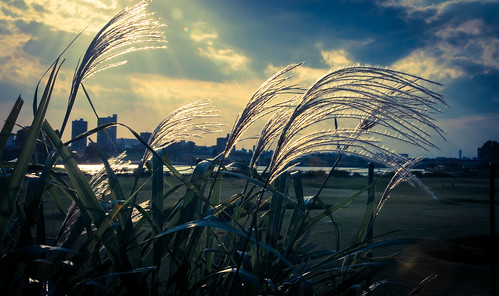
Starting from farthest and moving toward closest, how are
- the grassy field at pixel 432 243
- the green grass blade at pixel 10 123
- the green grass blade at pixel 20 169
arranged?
1. the grassy field at pixel 432 243
2. the green grass blade at pixel 10 123
3. the green grass blade at pixel 20 169

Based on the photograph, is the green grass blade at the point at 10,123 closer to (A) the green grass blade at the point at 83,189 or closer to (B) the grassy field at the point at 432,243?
(A) the green grass blade at the point at 83,189

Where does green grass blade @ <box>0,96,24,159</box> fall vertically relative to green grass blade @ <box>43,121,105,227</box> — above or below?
above

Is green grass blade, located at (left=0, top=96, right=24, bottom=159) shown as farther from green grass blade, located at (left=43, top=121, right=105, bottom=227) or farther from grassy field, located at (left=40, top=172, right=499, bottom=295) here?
grassy field, located at (left=40, top=172, right=499, bottom=295)

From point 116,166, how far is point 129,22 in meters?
0.72

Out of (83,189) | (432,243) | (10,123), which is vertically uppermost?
(10,123)

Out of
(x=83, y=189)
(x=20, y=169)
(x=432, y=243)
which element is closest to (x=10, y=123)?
(x=20, y=169)

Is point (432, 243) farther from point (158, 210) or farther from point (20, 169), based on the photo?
point (20, 169)

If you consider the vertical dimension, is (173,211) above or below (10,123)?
below

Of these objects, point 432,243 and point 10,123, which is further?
point 10,123

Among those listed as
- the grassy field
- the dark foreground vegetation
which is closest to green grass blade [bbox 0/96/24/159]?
the dark foreground vegetation

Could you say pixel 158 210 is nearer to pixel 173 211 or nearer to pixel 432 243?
pixel 173 211

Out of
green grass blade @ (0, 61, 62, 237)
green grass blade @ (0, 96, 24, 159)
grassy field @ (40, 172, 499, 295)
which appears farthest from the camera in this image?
grassy field @ (40, 172, 499, 295)

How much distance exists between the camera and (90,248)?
129 centimetres

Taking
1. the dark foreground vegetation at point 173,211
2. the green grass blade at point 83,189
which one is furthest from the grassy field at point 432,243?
the green grass blade at point 83,189
